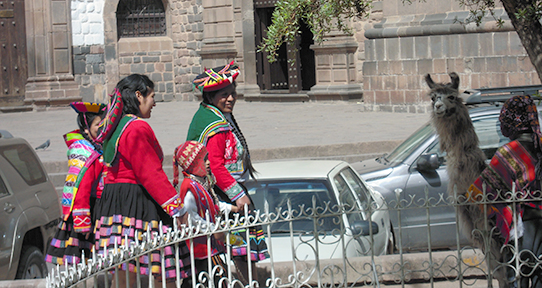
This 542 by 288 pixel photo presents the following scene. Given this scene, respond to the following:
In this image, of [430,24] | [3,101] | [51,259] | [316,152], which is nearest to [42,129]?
[3,101]

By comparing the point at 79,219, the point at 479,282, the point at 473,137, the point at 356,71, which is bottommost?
the point at 479,282

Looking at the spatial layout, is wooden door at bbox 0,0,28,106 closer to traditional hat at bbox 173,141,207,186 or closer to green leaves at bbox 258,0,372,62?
green leaves at bbox 258,0,372,62

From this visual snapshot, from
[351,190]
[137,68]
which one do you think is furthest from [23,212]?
[137,68]

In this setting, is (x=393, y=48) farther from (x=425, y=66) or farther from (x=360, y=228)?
(x=360, y=228)

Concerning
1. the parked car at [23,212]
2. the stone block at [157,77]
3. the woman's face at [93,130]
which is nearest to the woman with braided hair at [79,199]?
the woman's face at [93,130]

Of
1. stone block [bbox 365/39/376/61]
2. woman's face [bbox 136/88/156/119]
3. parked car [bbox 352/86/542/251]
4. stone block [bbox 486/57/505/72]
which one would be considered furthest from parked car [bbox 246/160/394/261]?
stone block [bbox 365/39/376/61]

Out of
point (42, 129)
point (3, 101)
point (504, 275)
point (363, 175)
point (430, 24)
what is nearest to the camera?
point (504, 275)

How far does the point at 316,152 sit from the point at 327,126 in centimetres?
324

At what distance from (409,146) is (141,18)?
17934mm

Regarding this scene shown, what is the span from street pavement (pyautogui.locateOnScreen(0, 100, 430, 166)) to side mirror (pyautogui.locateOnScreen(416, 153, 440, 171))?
14.2 ft

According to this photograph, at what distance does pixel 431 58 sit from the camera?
15.3 m

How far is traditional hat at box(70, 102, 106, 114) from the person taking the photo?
15.7ft

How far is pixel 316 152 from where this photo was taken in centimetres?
1118

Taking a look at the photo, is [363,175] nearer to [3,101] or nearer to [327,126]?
[327,126]
